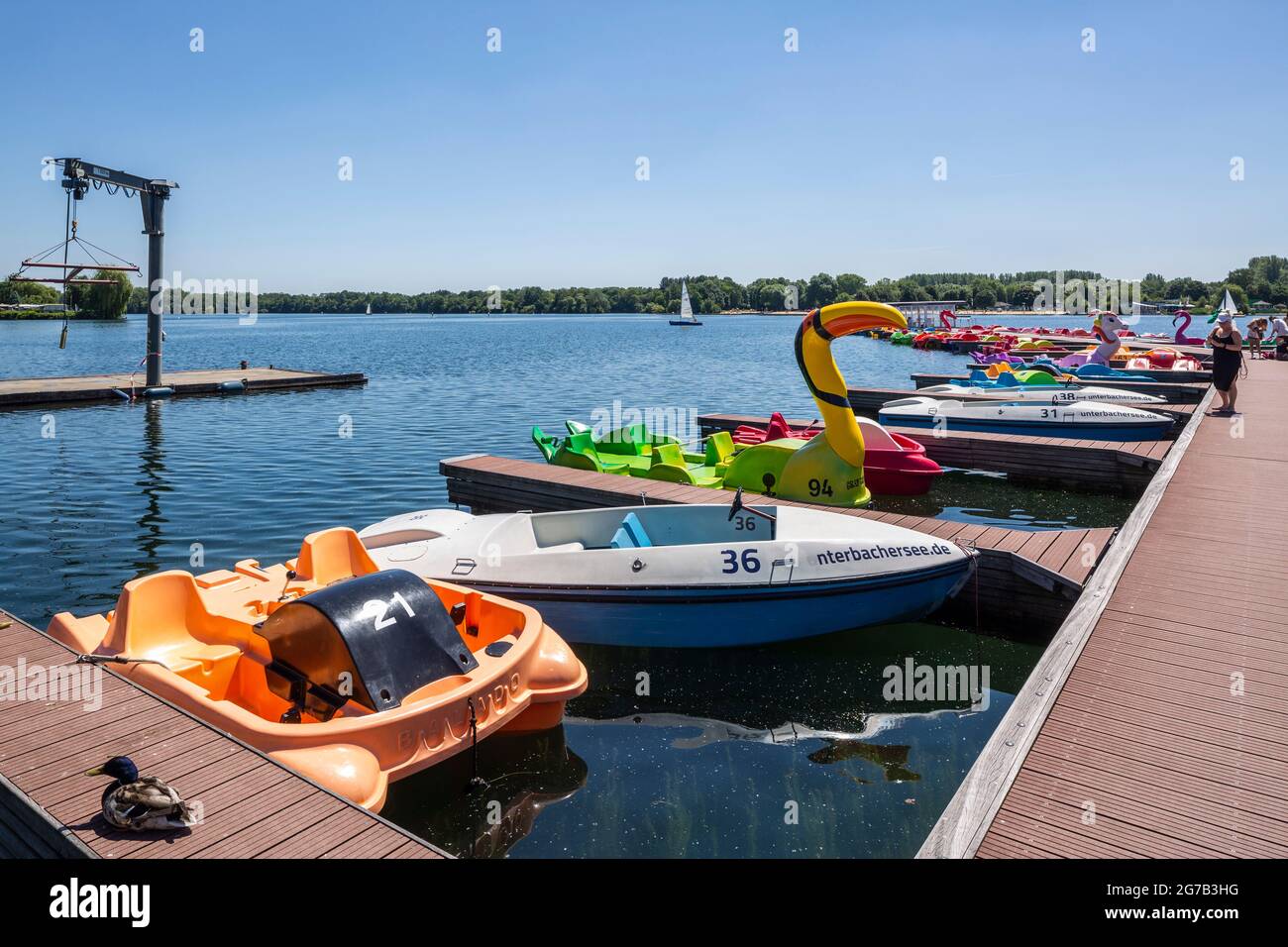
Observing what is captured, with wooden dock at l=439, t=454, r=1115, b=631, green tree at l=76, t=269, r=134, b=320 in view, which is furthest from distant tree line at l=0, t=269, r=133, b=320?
wooden dock at l=439, t=454, r=1115, b=631

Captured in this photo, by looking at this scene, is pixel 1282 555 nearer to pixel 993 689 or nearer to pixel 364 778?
pixel 993 689

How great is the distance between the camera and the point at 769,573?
27.2 feet

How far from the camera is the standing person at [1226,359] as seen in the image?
55.9ft

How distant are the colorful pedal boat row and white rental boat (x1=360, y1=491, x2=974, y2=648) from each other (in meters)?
4.37

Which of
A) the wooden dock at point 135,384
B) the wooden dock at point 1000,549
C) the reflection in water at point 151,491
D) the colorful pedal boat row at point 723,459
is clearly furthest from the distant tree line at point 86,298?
the wooden dock at point 1000,549

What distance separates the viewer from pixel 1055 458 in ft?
56.3

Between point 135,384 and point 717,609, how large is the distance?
29.9 m

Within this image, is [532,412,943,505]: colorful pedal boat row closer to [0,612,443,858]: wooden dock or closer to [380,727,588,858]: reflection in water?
[380,727,588,858]: reflection in water

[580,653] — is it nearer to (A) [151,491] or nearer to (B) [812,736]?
(B) [812,736]

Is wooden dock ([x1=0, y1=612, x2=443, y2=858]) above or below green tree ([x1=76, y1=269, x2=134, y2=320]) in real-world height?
below

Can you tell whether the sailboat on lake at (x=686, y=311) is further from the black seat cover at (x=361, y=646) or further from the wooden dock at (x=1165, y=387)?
the black seat cover at (x=361, y=646)

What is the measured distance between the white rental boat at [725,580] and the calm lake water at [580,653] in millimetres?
409

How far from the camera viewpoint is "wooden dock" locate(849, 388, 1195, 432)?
66.9ft
